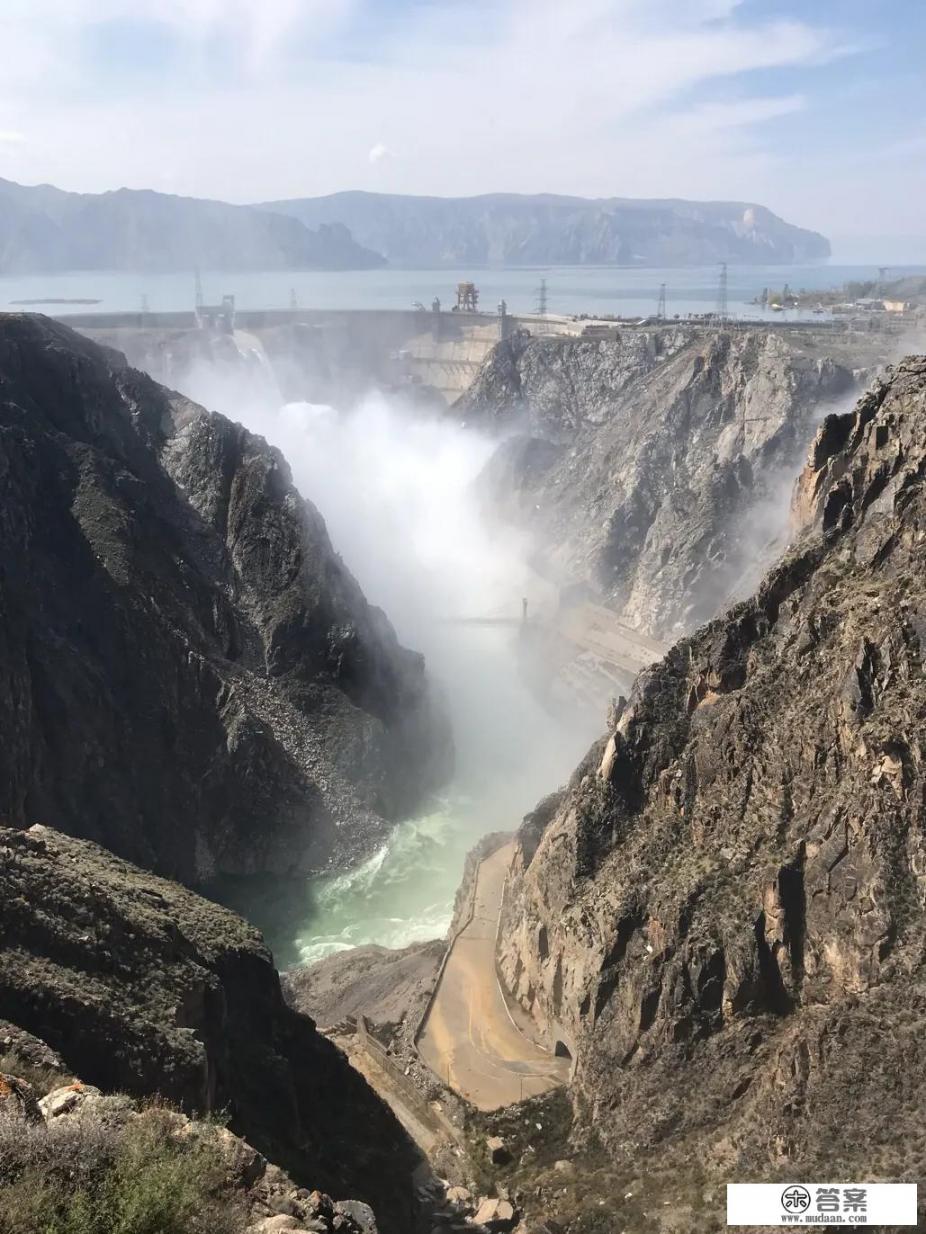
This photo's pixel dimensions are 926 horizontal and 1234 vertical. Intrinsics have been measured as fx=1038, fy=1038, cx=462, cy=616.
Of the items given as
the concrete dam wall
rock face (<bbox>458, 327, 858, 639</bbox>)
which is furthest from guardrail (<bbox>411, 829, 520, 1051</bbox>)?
the concrete dam wall

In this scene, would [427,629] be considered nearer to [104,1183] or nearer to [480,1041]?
[480,1041]

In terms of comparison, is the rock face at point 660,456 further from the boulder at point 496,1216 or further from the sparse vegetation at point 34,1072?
the sparse vegetation at point 34,1072

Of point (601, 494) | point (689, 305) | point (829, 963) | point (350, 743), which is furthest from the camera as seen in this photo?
point (689, 305)

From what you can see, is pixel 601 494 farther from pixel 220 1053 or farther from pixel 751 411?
pixel 220 1053

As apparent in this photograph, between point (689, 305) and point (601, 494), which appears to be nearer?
point (601, 494)

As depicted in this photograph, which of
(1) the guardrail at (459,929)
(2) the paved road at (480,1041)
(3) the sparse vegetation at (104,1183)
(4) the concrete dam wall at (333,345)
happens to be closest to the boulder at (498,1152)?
(2) the paved road at (480,1041)

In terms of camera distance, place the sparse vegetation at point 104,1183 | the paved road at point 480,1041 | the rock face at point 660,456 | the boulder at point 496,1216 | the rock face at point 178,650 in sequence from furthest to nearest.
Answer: the rock face at point 660,456 < the rock face at point 178,650 < the paved road at point 480,1041 < the boulder at point 496,1216 < the sparse vegetation at point 104,1183

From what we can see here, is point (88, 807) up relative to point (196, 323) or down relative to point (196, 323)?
down

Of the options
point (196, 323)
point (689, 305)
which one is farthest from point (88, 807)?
point (689, 305)
